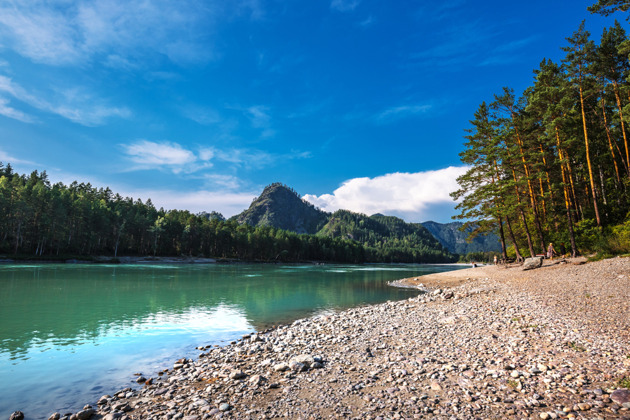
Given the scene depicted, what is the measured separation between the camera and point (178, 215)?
145m

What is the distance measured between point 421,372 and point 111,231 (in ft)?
404

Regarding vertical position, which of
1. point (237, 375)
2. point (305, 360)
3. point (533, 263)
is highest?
point (533, 263)

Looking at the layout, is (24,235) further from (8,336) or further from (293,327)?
(293,327)

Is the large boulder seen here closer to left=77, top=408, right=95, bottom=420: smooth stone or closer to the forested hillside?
left=77, top=408, right=95, bottom=420: smooth stone

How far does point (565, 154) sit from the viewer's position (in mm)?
33812

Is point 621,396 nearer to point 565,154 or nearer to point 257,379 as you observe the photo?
point 257,379

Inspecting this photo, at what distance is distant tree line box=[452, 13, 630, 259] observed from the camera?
28406 mm

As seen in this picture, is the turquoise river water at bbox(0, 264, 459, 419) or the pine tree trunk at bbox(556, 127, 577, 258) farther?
the pine tree trunk at bbox(556, 127, 577, 258)

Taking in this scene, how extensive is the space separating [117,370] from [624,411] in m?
13.2

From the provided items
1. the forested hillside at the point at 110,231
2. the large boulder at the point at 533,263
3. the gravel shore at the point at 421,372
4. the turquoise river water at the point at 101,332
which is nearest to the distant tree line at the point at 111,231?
the forested hillside at the point at 110,231

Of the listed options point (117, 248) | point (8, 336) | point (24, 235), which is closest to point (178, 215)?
point (117, 248)

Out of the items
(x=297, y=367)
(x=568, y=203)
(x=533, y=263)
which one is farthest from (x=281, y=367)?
(x=568, y=203)

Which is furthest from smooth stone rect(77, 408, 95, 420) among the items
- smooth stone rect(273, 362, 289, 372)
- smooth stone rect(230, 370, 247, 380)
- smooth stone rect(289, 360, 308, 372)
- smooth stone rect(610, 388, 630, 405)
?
smooth stone rect(610, 388, 630, 405)

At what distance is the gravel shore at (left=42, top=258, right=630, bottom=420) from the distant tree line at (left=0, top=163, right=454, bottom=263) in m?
95.4
